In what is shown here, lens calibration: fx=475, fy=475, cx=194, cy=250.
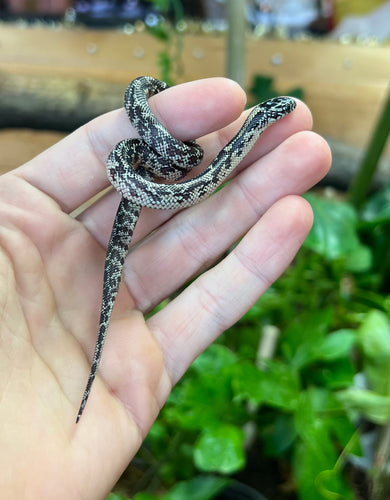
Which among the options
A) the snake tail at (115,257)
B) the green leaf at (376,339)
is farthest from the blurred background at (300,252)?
the snake tail at (115,257)

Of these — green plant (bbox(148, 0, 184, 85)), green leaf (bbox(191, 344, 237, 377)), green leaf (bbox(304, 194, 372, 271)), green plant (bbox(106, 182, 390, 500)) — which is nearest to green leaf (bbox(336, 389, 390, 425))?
green plant (bbox(106, 182, 390, 500))

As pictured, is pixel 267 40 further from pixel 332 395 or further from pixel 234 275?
pixel 332 395

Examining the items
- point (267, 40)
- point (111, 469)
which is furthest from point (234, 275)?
point (267, 40)

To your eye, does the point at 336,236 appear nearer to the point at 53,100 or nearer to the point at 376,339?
the point at 376,339

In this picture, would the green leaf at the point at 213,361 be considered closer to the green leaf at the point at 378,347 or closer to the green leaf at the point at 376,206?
the green leaf at the point at 378,347

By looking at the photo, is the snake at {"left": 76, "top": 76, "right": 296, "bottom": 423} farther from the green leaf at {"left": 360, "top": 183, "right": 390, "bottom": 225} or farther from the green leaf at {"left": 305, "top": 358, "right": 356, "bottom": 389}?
the green leaf at {"left": 360, "top": 183, "right": 390, "bottom": 225}

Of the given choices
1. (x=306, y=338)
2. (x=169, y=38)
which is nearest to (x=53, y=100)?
(x=169, y=38)
